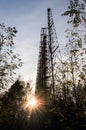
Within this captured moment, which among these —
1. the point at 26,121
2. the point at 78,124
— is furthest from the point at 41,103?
the point at 78,124

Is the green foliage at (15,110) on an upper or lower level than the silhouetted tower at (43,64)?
lower

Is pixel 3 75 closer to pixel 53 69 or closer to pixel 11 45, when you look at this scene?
pixel 11 45

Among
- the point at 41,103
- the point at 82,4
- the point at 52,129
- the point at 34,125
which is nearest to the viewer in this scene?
the point at 82,4

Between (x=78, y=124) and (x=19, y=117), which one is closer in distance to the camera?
(x=78, y=124)

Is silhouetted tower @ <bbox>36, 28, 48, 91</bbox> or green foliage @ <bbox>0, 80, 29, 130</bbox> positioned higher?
silhouetted tower @ <bbox>36, 28, 48, 91</bbox>

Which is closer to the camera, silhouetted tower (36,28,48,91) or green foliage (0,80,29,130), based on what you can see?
green foliage (0,80,29,130)

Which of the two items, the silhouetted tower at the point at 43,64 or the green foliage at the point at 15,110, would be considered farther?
the silhouetted tower at the point at 43,64

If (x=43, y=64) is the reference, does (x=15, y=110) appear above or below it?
below

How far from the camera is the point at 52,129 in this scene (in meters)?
31.1

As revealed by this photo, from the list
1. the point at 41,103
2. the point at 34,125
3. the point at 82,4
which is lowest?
the point at 34,125

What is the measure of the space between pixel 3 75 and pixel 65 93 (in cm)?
2269

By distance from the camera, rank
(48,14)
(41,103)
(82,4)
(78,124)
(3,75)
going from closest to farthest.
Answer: (82,4) → (3,75) → (78,124) → (41,103) → (48,14)

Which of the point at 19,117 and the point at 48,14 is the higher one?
the point at 48,14

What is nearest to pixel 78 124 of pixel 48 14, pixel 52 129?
pixel 52 129
